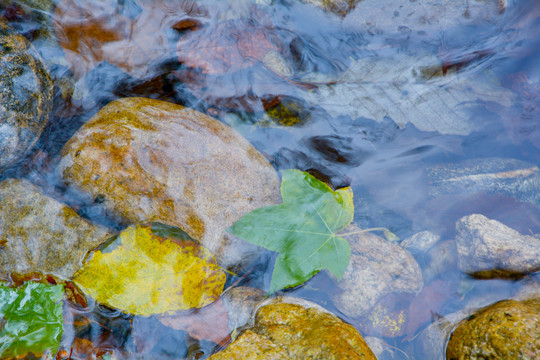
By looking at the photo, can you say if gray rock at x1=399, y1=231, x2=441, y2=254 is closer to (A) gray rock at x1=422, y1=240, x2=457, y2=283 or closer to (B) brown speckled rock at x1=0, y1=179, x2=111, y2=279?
(A) gray rock at x1=422, y1=240, x2=457, y2=283

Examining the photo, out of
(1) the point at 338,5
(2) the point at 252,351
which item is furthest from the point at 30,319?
(1) the point at 338,5

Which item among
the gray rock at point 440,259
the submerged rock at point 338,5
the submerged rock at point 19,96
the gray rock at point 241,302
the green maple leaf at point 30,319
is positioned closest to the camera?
the green maple leaf at point 30,319

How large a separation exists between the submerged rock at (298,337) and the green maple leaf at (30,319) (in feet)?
3.64

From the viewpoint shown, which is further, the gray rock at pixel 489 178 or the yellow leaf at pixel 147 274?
the gray rock at pixel 489 178

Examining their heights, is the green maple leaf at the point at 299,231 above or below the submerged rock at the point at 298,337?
above

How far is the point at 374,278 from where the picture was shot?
2523 millimetres

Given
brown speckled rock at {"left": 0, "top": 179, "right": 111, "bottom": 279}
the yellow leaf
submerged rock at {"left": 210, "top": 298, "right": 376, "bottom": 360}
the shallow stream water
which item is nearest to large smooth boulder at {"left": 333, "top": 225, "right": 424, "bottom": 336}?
the shallow stream water

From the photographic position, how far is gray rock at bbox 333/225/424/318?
249 centimetres

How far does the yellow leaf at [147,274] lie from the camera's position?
221cm

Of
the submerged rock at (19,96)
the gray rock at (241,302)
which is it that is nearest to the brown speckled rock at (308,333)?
the gray rock at (241,302)

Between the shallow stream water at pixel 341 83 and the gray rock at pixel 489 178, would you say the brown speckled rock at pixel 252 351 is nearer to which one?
the shallow stream water at pixel 341 83

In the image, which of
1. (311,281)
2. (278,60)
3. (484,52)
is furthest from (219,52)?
(484,52)

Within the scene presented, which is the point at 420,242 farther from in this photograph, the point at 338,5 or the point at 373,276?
the point at 338,5

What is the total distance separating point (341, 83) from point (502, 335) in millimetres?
2031
